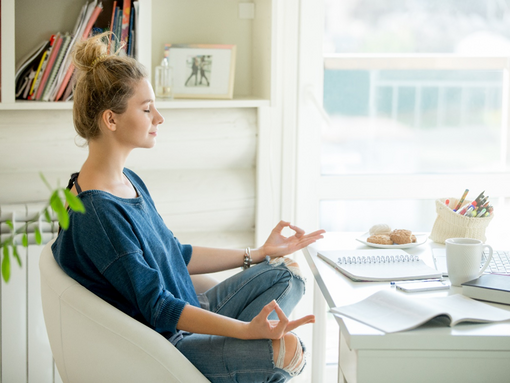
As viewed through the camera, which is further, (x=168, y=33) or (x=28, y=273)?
(x=168, y=33)

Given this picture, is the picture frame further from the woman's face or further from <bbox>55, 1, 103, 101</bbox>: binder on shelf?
the woman's face

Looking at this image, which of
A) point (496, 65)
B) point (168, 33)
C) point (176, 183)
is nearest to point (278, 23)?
point (168, 33)

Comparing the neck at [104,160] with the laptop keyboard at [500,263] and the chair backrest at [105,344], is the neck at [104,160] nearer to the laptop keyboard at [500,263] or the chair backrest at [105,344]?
the chair backrest at [105,344]

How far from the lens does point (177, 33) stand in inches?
89.7

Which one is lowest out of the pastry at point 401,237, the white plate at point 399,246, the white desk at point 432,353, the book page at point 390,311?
the white desk at point 432,353

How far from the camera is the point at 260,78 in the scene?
2.27 m

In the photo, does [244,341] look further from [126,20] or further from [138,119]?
[126,20]

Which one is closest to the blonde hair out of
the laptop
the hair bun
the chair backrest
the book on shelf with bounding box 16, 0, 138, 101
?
the hair bun

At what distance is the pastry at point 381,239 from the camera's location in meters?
1.61

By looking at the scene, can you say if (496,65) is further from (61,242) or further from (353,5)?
(61,242)

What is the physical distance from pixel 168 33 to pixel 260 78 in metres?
0.38

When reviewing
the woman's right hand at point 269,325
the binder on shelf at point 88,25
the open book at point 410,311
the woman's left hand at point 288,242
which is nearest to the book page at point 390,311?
the open book at point 410,311

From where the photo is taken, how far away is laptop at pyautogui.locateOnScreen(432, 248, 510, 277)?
1.40 m

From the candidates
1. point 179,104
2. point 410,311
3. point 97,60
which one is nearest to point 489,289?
point 410,311
